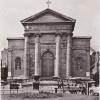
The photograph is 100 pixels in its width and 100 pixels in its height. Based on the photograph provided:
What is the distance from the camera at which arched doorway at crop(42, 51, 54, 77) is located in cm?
3198

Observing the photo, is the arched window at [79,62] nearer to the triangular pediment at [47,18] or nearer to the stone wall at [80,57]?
the stone wall at [80,57]

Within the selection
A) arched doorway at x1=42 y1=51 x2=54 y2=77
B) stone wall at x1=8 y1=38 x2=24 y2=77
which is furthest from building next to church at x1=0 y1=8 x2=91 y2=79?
stone wall at x1=8 y1=38 x2=24 y2=77

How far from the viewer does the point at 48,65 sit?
32062 mm

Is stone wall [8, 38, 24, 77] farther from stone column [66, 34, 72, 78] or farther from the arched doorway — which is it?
stone column [66, 34, 72, 78]

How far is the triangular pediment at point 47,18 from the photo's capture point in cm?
3142

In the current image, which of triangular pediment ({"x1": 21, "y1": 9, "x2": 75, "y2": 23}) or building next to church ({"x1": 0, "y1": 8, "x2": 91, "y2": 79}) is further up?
triangular pediment ({"x1": 21, "y1": 9, "x2": 75, "y2": 23})

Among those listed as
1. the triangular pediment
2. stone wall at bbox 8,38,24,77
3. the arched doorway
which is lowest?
the arched doorway

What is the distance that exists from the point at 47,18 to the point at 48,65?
414cm

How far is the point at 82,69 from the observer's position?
3222 centimetres

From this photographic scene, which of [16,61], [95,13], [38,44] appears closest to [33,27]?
[38,44]

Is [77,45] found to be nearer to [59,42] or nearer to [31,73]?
[59,42]

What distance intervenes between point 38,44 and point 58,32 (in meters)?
2.07

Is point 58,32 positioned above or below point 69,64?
above

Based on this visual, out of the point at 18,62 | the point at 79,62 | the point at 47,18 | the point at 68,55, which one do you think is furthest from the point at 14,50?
the point at 79,62
